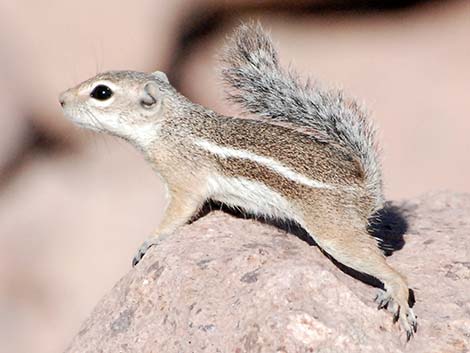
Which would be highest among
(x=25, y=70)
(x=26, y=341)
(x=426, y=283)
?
(x=426, y=283)

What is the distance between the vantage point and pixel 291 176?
191 inches

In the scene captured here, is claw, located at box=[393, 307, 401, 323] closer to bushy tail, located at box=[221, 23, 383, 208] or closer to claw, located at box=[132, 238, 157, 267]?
bushy tail, located at box=[221, 23, 383, 208]

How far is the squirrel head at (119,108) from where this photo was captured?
17.7ft

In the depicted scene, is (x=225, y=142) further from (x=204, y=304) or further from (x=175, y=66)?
(x=175, y=66)

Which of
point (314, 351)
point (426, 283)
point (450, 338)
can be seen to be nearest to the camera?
point (314, 351)

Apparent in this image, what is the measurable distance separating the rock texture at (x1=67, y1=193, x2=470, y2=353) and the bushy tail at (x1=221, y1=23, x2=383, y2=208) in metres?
0.48

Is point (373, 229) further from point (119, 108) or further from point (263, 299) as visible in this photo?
point (119, 108)

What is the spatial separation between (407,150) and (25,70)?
139 inches

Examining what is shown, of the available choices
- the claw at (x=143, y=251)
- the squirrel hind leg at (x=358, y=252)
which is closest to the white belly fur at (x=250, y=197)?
the squirrel hind leg at (x=358, y=252)

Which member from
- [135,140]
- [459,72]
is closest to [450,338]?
[135,140]

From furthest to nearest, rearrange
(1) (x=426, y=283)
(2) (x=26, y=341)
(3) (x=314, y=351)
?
(2) (x=26, y=341) → (1) (x=426, y=283) → (3) (x=314, y=351)

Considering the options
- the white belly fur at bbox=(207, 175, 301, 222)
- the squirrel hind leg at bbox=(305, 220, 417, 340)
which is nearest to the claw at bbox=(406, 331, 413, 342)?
the squirrel hind leg at bbox=(305, 220, 417, 340)

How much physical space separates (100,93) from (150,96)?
0.83 feet

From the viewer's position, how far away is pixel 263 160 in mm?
4945
